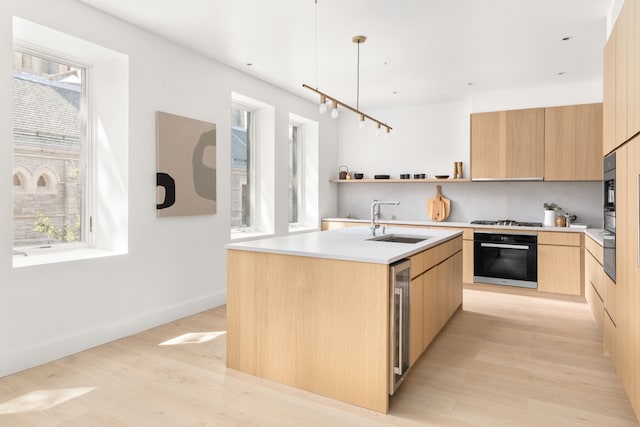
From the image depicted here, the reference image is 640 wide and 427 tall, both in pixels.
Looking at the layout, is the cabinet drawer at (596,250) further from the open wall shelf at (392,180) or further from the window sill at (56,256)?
the window sill at (56,256)

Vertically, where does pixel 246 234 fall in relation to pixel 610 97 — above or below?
below

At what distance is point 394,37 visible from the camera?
3633 millimetres

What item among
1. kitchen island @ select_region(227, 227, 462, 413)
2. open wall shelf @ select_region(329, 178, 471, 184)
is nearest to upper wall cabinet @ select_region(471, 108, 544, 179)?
open wall shelf @ select_region(329, 178, 471, 184)

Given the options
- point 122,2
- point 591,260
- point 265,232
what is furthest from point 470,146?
point 122,2

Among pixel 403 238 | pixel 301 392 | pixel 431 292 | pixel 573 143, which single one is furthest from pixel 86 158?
pixel 573 143

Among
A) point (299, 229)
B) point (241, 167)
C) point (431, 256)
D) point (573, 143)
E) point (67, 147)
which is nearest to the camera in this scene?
point (431, 256)

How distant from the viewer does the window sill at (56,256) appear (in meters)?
2.85

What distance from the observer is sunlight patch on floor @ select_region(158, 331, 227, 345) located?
3280mm

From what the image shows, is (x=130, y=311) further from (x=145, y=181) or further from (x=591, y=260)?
(x=591, y=260)

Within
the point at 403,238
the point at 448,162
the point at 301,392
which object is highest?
the point at 448,162

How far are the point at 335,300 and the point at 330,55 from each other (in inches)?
109

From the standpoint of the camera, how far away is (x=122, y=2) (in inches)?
120

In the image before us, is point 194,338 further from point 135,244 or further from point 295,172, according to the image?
point 295,172

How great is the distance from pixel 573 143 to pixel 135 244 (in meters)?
5.04
